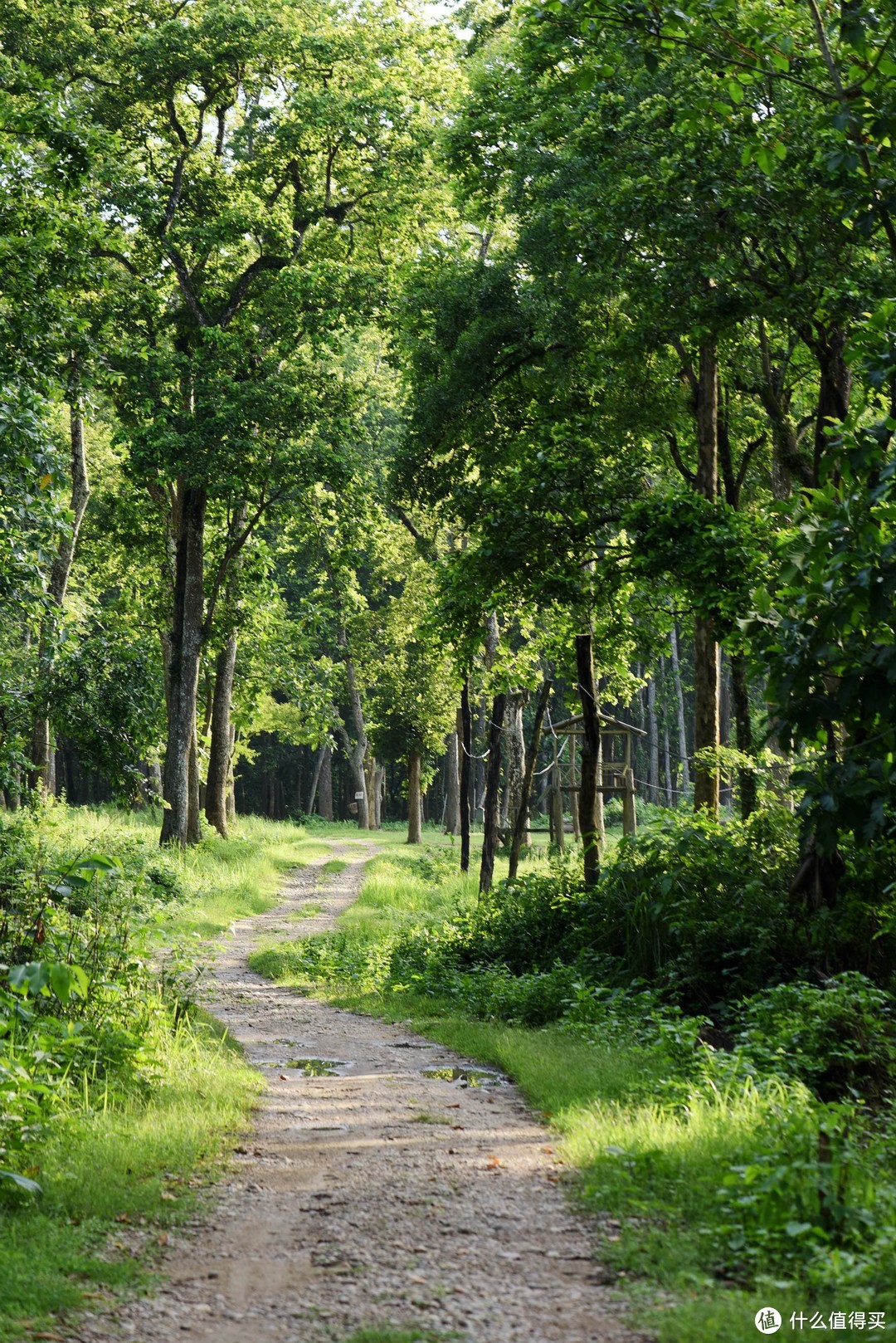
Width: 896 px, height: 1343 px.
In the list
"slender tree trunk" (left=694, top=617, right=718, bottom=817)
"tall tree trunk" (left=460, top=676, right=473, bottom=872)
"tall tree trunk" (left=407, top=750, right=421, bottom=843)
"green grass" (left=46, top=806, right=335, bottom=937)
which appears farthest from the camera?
"tall tree trunk" (left=407, top=750, right=421, bottom=843)

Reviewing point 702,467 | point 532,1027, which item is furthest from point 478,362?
point 532,1027

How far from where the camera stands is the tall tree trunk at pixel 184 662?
2500 cm

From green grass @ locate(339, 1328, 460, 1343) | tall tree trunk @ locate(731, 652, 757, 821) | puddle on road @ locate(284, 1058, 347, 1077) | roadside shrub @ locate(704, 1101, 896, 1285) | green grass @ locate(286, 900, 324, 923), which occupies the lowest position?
green grass @ locate(286, 900, 324, 923)

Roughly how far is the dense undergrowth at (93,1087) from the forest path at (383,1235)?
243mm

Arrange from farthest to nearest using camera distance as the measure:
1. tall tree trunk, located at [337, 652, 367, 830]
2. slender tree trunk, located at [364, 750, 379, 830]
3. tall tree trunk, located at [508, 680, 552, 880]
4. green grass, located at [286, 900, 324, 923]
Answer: slender tree trunk, located at [364, 750, 379, 830], tall tree trunk, located at [337, 652, 367, 830], green grass, located at [286, 900, 324, 923], tall tree trunk, located at [508, 680, 552, 880]

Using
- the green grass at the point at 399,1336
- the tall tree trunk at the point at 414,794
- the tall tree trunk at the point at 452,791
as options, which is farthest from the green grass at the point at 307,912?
the tall tree trunk at the point at 452,791

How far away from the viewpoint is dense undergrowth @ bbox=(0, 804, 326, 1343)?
4848 millimetres

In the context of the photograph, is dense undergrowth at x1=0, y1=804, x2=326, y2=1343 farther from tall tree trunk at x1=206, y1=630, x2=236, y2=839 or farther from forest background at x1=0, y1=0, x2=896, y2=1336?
tall tree trunk at x1=206, y1=630, x2=236, y2=839

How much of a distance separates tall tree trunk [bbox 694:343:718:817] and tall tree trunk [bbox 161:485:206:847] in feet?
39.6

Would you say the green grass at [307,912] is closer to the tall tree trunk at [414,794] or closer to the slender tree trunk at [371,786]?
the tall tree trunk at [414,794]

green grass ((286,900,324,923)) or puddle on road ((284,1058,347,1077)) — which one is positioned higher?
puddle on road ((284,1058,347,1077))

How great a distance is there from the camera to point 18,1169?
5570 mm

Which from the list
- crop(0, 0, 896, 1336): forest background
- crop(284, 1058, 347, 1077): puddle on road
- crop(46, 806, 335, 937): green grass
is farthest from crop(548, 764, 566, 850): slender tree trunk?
crop(284, 1058, 347, 1077): puddle on road

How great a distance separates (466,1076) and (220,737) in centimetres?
2334
